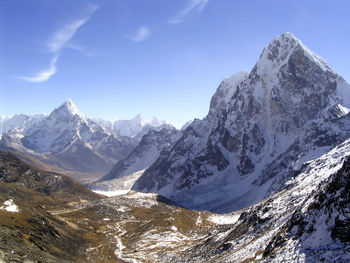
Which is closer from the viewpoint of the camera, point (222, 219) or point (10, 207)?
point (10, 207)

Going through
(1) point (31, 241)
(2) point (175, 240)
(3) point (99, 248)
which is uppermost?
Answer: (1) point (31, 241)

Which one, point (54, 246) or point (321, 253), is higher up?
point (54, 246)

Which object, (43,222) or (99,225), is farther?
(99,225)

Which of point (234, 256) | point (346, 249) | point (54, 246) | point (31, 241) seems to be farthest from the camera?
point (54, 246)

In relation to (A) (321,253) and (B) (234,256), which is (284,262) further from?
(B) (234,256)

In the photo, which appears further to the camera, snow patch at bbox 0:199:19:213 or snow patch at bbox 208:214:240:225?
snow patch at bbox 208:214:240:225

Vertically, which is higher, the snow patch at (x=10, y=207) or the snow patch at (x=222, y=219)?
the snow patch at (x=10, y=207)

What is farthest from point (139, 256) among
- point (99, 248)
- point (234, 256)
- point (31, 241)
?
point (234, 256)

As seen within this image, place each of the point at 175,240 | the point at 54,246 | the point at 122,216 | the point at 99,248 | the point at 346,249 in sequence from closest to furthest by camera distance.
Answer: the point at 346,249 < the point at 54,246 < the point at 99,248 < the point at 175,240 < the point at 122,216

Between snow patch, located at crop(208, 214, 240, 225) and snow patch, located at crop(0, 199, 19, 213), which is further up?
snow patch, located at crop(0, 199, 19, 213)

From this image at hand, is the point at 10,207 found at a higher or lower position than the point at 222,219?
higher

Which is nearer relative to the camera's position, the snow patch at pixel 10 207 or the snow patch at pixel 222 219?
the snow patch at pixel 10 207
